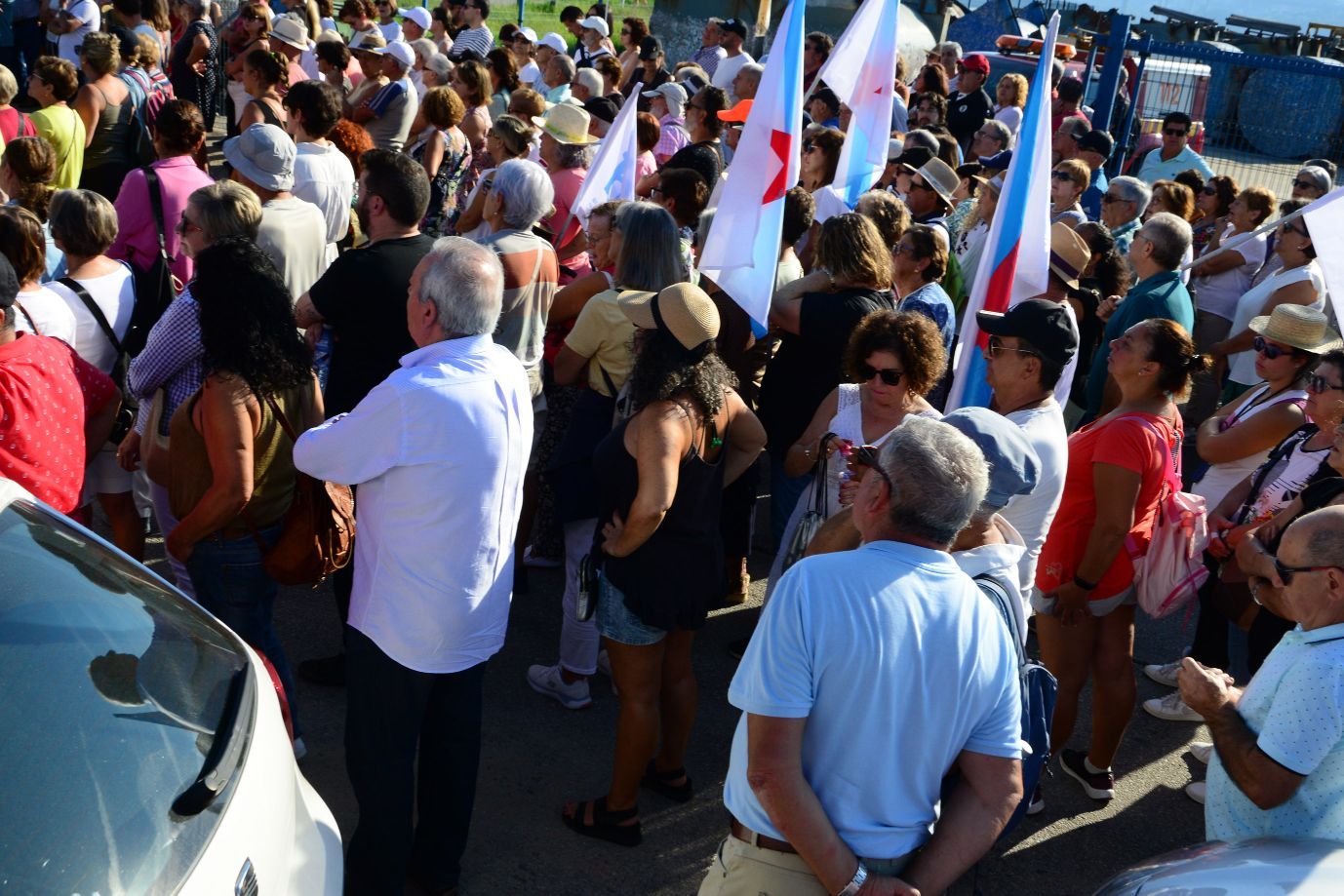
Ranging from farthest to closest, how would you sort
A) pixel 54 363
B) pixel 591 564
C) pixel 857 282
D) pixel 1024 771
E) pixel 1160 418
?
pixel 857 282, pixel 1160 418, pixel 591 564, pixel 54 363, pixel 1024 771

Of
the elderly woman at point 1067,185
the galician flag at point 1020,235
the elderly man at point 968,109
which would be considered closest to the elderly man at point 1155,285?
the galician flag at point 1020,235

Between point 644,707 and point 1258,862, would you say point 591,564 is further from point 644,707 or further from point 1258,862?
point 1258,862

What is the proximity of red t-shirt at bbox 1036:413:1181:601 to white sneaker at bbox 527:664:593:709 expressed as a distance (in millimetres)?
1747

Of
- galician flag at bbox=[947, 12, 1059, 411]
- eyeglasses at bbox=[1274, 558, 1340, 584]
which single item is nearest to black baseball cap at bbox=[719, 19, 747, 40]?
galician flag at bbox=[947, 12, 1059, 411]

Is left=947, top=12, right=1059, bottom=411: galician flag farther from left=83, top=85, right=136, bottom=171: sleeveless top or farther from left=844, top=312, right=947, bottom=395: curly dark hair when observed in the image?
left=83, top=85, right=136, bottom=171: sleeveless top

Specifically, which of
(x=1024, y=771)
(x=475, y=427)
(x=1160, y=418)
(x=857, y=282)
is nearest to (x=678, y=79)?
(x=857, y=282)

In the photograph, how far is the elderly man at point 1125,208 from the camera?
768 centimetres

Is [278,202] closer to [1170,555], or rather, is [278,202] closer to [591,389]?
[591,389]

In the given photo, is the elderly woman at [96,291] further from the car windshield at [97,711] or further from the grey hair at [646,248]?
the car windshield at [97,711]

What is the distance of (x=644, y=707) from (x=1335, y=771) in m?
1.92

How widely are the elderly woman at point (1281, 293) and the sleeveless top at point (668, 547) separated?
4.12 meters

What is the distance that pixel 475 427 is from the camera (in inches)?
122

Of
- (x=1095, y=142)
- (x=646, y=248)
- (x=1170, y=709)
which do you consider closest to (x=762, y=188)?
(x=646, y=248)

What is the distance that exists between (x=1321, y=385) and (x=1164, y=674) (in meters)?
1.83
